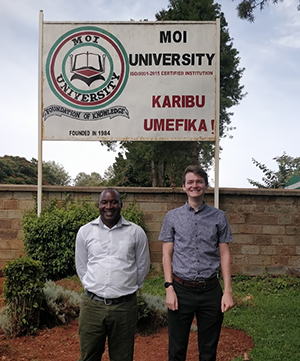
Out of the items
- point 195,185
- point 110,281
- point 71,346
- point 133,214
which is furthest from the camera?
point 133,214

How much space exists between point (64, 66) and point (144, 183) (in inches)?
673

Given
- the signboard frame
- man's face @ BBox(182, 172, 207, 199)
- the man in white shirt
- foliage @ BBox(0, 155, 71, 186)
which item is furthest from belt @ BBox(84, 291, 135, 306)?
foliage @ BBox(0, 155, 71, 186)

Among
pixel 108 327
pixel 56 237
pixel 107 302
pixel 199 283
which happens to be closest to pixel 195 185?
pixel 199 283

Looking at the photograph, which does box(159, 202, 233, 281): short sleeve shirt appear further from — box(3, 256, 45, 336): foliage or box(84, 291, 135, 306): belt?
box(3, 256, 45, 336): foliage

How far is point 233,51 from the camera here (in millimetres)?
25938

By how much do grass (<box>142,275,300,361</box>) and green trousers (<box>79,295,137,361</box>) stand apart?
6.44 feet

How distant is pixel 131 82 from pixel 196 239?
5887mm

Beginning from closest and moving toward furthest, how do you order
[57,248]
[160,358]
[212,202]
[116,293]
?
[116,293]
[160,358]
[57,248]
[212,202]

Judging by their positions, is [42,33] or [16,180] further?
[16,180]

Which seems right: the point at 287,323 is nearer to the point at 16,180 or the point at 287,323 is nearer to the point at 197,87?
the point at 197,87

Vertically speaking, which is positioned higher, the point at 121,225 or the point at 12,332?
the point at 121,225

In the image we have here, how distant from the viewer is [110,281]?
3.36 meters

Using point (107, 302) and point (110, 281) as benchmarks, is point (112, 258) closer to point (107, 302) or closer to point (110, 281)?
point (110, 281)

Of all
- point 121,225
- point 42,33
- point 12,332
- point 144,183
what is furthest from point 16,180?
point 121,225
